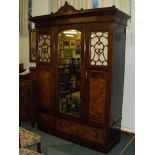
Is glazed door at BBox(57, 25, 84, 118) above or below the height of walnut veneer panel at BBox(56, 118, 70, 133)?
above

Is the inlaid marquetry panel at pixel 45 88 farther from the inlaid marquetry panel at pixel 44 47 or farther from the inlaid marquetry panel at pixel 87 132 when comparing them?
the inlaid marquetry panel at pixel 87 132

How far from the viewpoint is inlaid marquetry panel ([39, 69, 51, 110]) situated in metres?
3.57

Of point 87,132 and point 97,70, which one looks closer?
point 97,70

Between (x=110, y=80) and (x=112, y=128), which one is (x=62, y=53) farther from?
(x=112, y=128)

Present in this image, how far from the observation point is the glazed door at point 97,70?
2.87 meters

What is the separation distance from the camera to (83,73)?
121 inches

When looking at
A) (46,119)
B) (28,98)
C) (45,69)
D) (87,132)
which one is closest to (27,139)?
(87,132)

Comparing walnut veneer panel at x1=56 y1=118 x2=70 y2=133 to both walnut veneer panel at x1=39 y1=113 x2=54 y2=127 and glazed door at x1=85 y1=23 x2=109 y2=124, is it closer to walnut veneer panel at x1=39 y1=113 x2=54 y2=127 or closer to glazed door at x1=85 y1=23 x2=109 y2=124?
walnut veneer panel at x1=39 y1=113 x2=54 y2=127

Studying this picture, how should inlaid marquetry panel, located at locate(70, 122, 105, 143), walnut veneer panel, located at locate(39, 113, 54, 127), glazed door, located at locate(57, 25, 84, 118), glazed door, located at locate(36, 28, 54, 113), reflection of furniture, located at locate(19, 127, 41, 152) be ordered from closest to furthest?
1. reflection of furniture, located at locate(19, 127, 41, 152)
2. inlaid marquetry panel, located at locate(70, 122, 105, 143)
3. glazed door, located at locate(57, 25, 84, 118)
4. glazed door, located at locate(36, 28, 54, 113)
5. walnut veneer panel, located at locate(39, 113, 54, 127)

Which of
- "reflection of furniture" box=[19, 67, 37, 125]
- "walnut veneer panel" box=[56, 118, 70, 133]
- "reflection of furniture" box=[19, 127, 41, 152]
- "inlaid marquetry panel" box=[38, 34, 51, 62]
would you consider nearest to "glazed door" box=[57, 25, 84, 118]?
→ "walnut veneer panel" box=[56, 118, 70, 133]

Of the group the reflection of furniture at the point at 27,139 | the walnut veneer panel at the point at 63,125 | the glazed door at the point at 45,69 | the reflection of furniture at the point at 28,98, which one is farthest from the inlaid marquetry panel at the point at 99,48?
the reflection of furniture at the point at 28,98

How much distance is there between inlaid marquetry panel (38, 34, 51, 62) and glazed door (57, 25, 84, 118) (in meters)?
0.25

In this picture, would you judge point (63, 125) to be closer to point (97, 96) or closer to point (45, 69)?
point (97, 96)

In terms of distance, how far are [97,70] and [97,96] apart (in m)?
0.35
